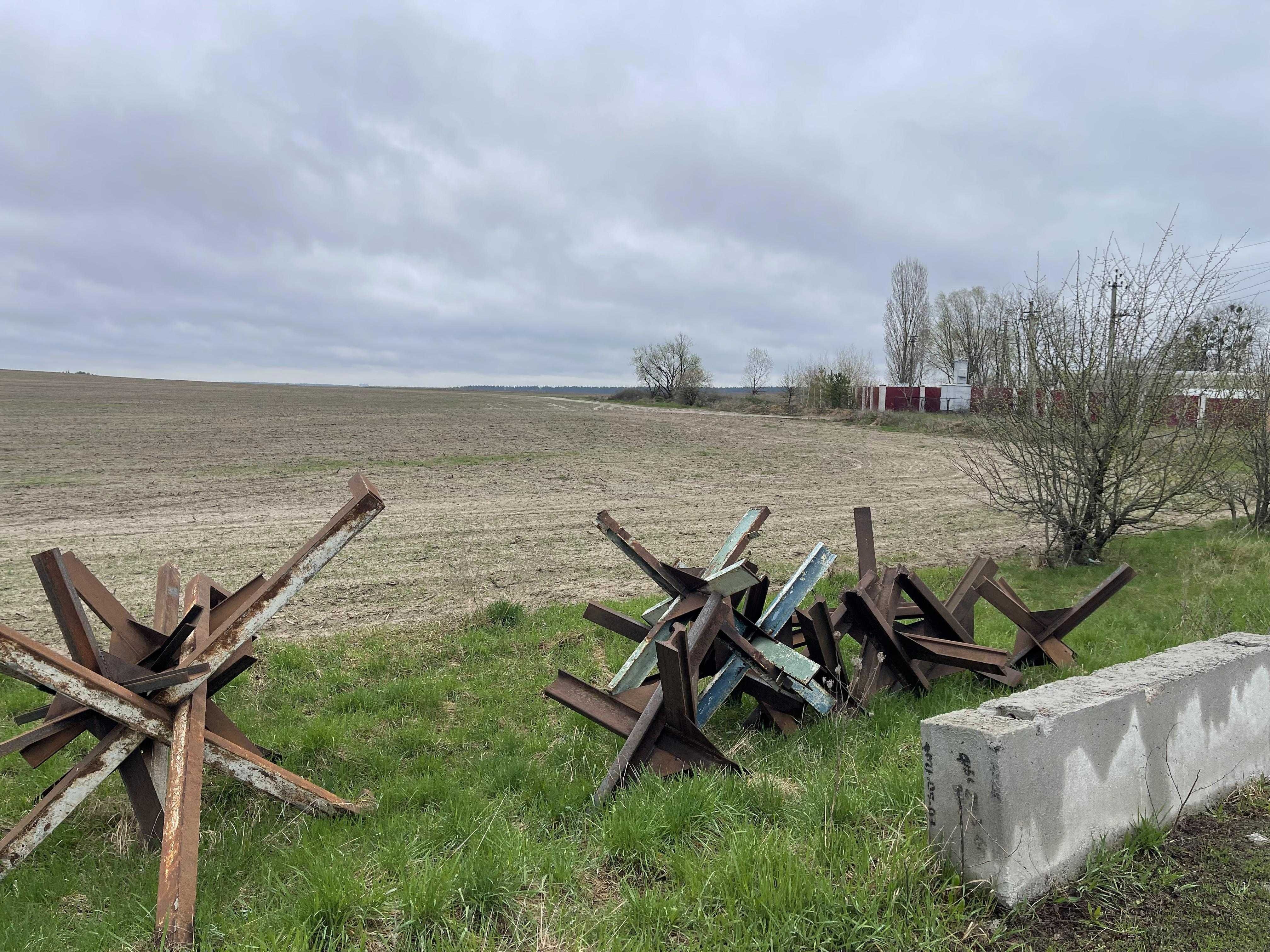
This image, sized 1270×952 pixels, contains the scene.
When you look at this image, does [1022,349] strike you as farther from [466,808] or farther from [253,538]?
[253,538]

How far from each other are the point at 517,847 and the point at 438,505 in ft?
42.5

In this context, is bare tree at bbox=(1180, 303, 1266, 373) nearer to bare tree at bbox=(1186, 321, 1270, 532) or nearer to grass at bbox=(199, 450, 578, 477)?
bare tree at bbox=(1186, 321, 1270, 532)

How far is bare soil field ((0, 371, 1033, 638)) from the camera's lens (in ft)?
31.8

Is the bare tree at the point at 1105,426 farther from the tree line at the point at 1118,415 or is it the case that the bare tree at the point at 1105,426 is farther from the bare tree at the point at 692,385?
the bare tree at the point at 692,385

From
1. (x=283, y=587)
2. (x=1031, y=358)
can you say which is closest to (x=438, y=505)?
(x=1031, y=358)

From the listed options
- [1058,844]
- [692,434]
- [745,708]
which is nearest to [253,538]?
[745,708]

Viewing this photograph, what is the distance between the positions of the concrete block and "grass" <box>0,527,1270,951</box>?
178 millimetres

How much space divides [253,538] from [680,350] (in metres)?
83.9

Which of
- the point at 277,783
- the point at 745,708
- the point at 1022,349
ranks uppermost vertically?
the point at 1022,349

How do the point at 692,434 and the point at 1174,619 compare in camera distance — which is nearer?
the point at 1174,619

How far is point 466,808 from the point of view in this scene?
377cm

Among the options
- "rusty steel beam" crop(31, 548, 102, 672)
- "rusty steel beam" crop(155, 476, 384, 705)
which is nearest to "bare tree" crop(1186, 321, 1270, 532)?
"rusty steel beam" crop(155, 476, 384, 705)

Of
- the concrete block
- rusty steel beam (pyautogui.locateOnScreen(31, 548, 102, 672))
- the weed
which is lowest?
the weed

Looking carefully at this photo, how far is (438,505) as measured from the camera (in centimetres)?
1560
